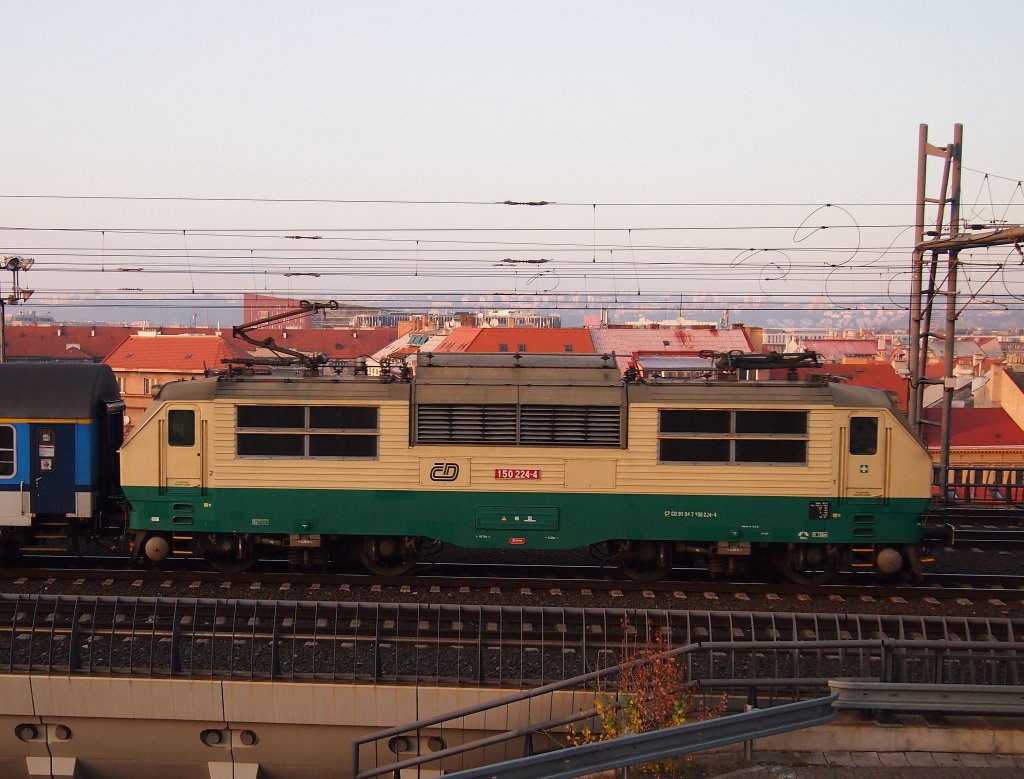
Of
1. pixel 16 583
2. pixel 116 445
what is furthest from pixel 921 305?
pixel 16 583

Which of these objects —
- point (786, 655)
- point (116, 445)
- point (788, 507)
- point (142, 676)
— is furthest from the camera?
point (116, 445)

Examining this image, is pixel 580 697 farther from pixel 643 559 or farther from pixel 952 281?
pixel 952 281

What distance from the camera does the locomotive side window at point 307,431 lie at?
50.1 feet

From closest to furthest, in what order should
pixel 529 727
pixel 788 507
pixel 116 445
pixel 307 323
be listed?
pixel 529 727, pixel 788 507, pixel 116 445, pixel 307 323

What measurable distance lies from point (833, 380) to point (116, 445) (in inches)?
508

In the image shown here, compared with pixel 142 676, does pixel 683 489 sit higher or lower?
higher

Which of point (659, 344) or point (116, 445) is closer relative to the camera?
point (116, 445)

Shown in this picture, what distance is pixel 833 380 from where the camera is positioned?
15.8 metres

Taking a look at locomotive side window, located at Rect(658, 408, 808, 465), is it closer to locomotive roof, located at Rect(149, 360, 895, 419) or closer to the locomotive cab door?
locomotive roof, located at Rect(149, 360, 895, 419)

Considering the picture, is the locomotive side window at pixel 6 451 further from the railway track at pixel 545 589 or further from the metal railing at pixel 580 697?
the metal railing at pixel 580 697

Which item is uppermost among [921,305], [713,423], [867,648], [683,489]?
[921,305]

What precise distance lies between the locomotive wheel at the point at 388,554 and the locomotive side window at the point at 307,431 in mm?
1517

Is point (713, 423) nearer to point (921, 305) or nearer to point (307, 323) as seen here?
point (921, 305)

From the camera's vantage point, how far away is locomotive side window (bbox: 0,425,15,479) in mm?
16047
